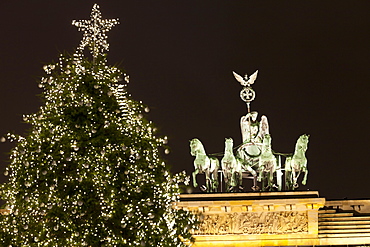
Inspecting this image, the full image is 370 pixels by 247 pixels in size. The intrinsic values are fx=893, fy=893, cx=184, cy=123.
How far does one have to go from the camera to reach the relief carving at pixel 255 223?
24.9m

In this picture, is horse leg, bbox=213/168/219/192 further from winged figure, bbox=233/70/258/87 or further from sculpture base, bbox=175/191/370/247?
winged figure, bbox=233/70/258/87

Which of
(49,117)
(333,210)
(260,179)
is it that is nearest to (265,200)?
(260,179)

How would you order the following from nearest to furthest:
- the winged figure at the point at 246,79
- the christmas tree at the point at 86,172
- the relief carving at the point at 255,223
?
the christmas tree at the point at 86,172 < the relief carving at the point at 255,223 < the winged figure at the point at 246,79

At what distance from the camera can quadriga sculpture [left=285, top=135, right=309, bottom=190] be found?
80.9ft

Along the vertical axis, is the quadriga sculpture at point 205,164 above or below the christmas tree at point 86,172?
above

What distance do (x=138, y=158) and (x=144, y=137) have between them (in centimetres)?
52

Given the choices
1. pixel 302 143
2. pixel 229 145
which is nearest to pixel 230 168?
pixel 229 145

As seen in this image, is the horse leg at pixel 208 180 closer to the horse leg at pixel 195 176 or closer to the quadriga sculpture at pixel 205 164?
the quadriga sculpture at pixel 205 164

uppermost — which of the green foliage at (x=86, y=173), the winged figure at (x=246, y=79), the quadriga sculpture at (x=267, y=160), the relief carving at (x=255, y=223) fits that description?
the winged figure at (x=246, y=79)

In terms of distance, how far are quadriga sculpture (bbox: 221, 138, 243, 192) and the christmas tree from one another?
9.06 meters

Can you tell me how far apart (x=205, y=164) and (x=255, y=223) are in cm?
216

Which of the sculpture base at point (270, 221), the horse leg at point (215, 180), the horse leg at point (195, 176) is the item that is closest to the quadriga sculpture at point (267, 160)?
the sculpture base at point (270, 221)

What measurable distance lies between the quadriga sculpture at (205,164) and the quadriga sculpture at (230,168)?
1.34ft

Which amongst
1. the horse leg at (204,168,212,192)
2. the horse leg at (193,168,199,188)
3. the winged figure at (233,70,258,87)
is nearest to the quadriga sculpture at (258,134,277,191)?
the horse leg at (204,168,212,192)
